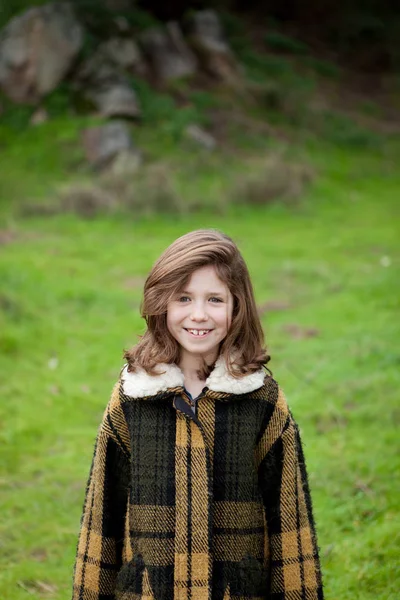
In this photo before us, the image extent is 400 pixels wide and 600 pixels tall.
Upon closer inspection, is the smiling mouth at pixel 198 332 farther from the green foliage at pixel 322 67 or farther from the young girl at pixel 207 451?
the green foliage at pixel 322 67

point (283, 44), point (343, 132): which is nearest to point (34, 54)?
point (343, 132)

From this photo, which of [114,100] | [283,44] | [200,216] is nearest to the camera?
[200,216]

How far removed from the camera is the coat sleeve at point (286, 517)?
71.7 inches

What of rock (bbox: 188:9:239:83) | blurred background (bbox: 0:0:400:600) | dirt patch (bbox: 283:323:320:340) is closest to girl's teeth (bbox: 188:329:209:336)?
blurred background (bbox: 0:0:400:600)

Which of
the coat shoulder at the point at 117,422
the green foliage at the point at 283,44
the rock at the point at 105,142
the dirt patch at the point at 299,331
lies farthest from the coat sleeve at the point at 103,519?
the green foliage at the point at 283,44

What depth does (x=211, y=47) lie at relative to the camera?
1614cm

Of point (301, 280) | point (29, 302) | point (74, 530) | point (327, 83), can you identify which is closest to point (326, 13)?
point (327, 83)

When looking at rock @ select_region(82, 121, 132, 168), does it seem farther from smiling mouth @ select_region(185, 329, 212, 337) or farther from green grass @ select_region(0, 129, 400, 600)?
smiling mouth @ select_region(185, 329, 212, 337)

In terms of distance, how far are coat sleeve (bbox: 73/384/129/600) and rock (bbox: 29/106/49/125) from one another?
11.9 metres

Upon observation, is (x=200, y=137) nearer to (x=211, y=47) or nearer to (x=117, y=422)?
(x=211, y=47)

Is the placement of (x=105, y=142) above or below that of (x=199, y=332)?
above

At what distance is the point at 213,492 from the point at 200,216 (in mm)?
8414

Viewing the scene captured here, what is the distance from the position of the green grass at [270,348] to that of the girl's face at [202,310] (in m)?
1.42

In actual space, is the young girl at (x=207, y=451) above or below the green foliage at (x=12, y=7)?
below
